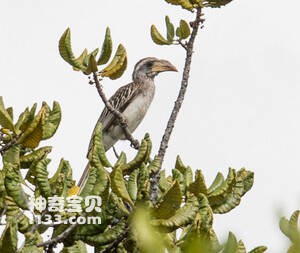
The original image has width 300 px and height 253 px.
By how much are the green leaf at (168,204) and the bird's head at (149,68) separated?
6.98 meters

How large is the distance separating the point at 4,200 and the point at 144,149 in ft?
2.21

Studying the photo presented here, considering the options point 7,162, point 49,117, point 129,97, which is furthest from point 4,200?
point 129,97

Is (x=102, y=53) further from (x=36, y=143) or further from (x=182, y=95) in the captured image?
(x=36, y=143)

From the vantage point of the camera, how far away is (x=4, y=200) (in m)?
3.25

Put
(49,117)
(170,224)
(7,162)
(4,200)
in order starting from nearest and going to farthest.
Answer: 1. (170,224)
2. (4,200)
3. (7,162)
4. (49,117)

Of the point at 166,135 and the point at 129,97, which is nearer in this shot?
the point at 166,135

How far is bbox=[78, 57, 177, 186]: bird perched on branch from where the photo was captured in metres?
8.62

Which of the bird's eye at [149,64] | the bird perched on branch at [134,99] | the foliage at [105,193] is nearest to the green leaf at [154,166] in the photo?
the foliage at [105,193]

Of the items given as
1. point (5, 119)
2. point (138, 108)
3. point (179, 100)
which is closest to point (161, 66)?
point (138, 108)

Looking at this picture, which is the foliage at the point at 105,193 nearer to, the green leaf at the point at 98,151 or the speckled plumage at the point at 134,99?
the green leaf at the point at 98,151

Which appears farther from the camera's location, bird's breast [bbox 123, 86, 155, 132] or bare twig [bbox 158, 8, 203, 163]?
bird's breast [bbox 123, 86, 155, 132]

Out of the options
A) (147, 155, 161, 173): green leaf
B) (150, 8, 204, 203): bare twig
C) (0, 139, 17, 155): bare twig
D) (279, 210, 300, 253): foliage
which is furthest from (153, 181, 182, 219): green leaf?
(0, 139, 17, 155): bare twig

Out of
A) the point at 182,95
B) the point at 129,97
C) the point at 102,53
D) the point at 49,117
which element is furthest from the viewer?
the point at 129,97

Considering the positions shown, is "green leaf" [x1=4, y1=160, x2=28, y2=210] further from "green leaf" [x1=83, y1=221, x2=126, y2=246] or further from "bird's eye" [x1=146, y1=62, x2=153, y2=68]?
"bird's eye" [x1=146, y1=62, x2=153, y2=68]
